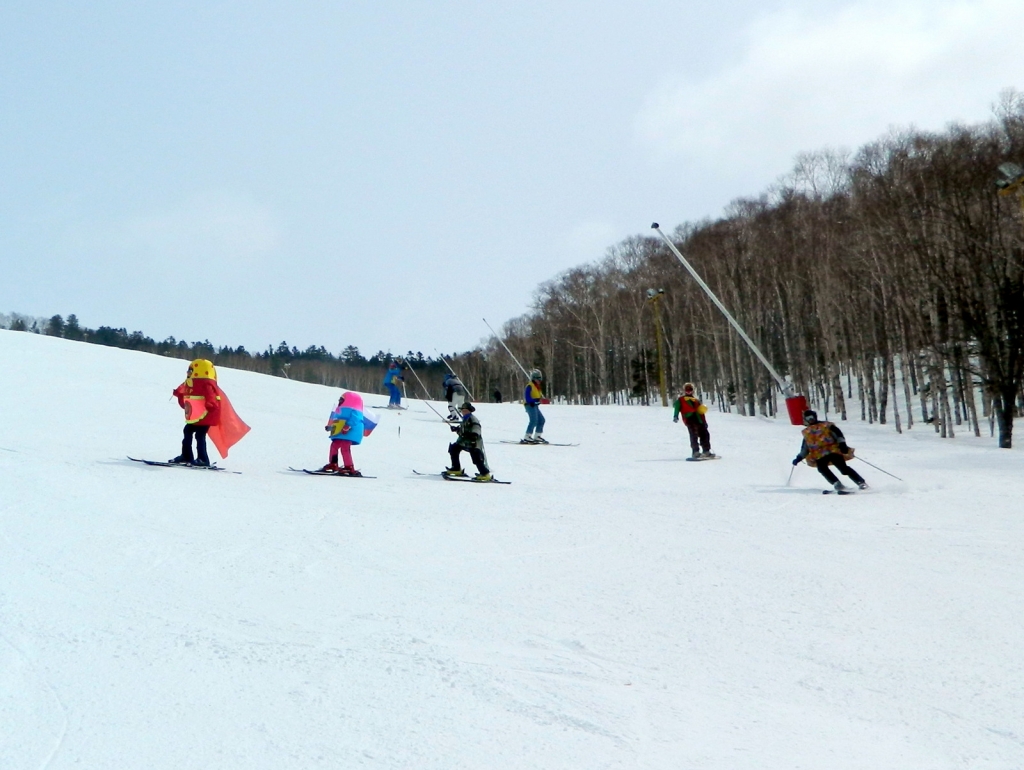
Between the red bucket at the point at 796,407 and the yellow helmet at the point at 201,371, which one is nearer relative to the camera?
the yellow helmet at the point at 201,371

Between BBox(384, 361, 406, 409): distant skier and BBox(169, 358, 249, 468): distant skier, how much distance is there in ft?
41.7

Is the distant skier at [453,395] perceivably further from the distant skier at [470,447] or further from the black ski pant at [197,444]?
the black ski pant at [197,444]

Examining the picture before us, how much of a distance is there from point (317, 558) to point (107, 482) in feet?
13.6

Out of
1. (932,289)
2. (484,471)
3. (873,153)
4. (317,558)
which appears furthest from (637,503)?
(873,153)

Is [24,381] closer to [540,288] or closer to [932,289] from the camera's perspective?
[932,289]

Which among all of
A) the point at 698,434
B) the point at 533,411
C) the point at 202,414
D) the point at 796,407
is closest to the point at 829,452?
the point at 796,407

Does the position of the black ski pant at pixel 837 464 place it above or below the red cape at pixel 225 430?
below

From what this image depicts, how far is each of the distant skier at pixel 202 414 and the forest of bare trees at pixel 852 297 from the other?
18176 mm

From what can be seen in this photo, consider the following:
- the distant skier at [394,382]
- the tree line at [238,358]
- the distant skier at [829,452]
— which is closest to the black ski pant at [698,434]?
the distant skier at [829,452]

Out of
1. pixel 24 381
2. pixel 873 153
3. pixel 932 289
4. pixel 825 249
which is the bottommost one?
pixel 24 381

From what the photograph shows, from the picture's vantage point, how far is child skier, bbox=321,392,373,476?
1205cm

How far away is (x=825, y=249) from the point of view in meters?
38.0

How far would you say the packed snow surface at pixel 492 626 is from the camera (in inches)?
133

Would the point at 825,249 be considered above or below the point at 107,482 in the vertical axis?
above
